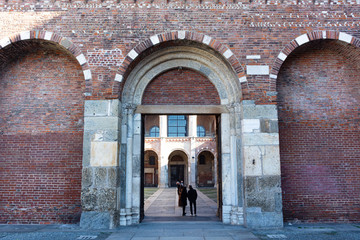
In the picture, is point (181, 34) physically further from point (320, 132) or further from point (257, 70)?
point (320, 132)

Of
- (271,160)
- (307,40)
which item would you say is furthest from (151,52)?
(271,160)

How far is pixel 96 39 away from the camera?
773 cm

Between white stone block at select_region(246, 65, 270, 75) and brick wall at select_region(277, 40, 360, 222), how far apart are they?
2.81ft

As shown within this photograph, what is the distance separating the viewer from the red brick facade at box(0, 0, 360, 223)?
7.67 m

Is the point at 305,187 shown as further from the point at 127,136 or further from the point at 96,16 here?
the point at 96,16

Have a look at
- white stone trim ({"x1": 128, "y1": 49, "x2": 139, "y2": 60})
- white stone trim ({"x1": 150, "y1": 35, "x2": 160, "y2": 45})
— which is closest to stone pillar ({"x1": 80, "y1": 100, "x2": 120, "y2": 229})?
white stone trim ({"x1": 128, "y1": 49, "x2": 139, "y2": 60})

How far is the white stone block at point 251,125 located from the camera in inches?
291

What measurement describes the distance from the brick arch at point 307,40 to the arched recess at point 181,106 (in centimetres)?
102

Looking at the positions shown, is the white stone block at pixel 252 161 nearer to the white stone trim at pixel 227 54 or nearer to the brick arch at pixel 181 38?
A: the brick arch at pixel 181 38

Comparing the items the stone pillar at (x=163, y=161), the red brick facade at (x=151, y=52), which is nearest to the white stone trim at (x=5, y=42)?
the red brick facade at (x=151, y=52)

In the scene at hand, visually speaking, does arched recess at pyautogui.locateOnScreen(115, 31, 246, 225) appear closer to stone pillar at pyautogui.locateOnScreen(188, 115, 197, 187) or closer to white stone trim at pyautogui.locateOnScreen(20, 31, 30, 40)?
white stone trim at pyautogui.locateOnScreen(20, 31, 30, 40)

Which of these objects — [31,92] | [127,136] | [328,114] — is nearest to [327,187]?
[328,114]

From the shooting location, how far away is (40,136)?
7988mm

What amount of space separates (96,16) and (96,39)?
2.25 feet
